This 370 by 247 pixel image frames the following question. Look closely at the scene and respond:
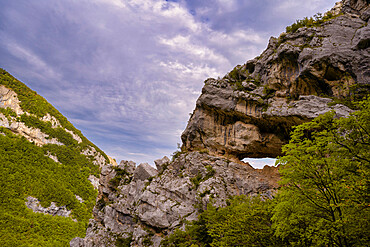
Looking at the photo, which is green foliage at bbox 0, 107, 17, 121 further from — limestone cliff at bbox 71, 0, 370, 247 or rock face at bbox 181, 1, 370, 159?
rock face at bbox 181, 1, 370, 159

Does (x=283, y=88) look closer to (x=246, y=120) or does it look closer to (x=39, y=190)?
(x=246, y=120)

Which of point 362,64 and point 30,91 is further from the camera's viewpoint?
point 30,91

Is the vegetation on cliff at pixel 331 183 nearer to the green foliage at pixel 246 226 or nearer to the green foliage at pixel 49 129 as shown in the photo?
the green foliage at pixel 246 226

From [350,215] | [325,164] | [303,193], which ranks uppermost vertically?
[325,164]

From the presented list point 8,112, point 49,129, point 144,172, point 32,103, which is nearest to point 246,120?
point 144,172

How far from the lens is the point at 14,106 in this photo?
95.9 metres

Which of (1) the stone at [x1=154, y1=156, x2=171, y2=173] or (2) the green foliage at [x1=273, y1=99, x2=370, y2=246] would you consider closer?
(2) the green foliage at [x1=273, y1=99, x2=370, y2=246]

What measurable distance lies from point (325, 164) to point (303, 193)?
1.81 metres

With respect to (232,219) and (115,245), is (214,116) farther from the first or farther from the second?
(115,245)

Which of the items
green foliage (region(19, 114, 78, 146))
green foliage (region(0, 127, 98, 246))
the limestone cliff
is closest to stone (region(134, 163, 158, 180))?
A: the limestone cliff

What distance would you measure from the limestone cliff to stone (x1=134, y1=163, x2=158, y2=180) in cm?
16

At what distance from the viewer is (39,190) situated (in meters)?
70.0

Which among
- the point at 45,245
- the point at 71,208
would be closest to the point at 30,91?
the point at 71,208

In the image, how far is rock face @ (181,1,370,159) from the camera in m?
20.9
